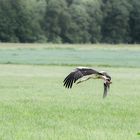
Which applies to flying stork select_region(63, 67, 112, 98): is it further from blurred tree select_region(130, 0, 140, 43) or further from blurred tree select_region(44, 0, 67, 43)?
blurred tree select_region(130, 0, 140, 43)

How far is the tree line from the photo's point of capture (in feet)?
287

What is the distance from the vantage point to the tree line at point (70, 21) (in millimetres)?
87500

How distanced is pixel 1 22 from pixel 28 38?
4.73 metres

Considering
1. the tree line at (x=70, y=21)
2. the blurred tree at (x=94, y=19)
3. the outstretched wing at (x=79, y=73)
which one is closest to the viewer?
the outstretched wing at (x=79, y=73)

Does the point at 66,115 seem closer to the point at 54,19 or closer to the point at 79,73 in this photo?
the point at 79,73

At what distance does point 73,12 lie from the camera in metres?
91.8

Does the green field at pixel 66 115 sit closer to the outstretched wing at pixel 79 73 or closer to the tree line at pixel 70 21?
the outstretched wing at pixel 79 73

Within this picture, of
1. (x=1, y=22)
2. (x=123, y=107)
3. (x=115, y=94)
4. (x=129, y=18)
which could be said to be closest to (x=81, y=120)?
(x=123, y=107)

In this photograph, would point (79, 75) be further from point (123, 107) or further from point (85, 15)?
point (85, 15)

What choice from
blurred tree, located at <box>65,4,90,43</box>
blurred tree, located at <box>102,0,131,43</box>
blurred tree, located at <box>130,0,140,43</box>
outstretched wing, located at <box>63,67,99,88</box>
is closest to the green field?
outstretched wing, located at <box>63,67,99,88</box>

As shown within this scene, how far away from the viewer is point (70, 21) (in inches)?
3612

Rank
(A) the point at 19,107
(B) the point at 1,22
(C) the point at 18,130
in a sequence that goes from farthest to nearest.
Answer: (B) the point at 1,22 → (A) the point at 19,107 → (C) the point at 18,130

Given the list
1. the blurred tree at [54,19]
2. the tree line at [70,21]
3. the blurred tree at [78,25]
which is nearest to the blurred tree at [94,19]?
the tree line at [70,21]

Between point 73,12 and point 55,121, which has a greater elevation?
point 55,121
